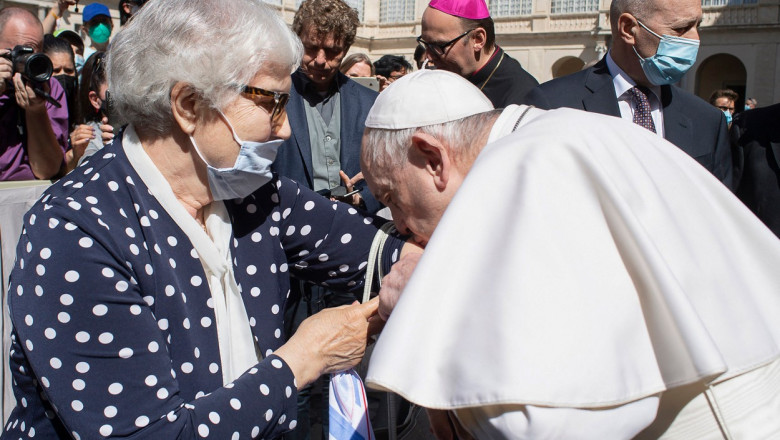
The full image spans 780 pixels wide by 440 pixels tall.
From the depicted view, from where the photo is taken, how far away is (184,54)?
1.87 meters

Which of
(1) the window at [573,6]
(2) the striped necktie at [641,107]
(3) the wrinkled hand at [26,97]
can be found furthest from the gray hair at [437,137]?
(1) the window at [573,6]

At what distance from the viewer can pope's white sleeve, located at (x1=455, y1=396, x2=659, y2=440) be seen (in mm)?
→ 1232

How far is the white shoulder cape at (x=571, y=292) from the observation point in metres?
1.24

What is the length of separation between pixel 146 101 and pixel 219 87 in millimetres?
200

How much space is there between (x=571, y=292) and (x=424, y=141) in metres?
0.68

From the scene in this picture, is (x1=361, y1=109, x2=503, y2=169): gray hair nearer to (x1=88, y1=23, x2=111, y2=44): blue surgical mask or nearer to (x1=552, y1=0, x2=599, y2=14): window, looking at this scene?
(x1=88, y1=23, x2=111, y2=44): blue surgical mask


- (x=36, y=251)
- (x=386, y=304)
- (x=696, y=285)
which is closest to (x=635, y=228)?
(x=696, y=285)

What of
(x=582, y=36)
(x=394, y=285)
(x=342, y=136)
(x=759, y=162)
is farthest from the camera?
(x=582, y=36)

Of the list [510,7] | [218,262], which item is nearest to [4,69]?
[218,262]

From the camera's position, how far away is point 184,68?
188 cm

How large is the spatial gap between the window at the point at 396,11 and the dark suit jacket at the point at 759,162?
1239 inches

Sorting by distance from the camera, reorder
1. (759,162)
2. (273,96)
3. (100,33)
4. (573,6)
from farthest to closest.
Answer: (573,6) → (100,33) → (759,162) → (273,96)

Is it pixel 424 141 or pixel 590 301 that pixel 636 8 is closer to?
pixel 424 141

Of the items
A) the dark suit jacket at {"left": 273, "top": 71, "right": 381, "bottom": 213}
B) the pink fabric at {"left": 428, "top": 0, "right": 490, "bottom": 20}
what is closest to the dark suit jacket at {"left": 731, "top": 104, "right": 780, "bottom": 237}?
the pink fabric at {"left": 428, "top": 0, "right": 490, "bottom": 20}
